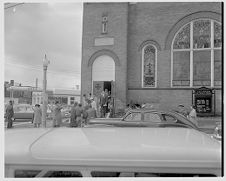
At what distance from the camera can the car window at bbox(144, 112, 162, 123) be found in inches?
315

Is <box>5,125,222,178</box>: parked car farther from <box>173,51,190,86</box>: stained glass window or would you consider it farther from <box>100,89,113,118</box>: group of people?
<box>173,51,190,86</box>: stained glass window

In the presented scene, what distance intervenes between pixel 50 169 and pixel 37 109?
12193 mm

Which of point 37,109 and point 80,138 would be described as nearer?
point 80,138

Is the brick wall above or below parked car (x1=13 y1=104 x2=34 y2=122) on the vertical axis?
above

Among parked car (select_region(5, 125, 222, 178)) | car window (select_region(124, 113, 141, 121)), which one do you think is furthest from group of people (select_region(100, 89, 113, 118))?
parked car (select_region(5, 125, 222, 178))

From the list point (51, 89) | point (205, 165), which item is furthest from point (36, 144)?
point (51, 89)

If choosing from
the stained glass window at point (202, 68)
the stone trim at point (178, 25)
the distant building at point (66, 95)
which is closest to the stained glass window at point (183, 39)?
the stone trim at point (178, 25)

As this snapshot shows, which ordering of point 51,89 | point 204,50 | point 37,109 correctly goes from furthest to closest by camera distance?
point 51,89, point 204,50, point 37,109

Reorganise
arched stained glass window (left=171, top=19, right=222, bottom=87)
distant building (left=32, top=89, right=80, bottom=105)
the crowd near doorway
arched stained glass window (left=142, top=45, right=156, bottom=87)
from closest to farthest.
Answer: arched stained glass window (left=171, top=19, right=222, bottom=87)
arched stained glass window (left=142, top=45, right=156, bottom=87)
the crowd near doorway
distant building (left=32, top=89, right=80, bottom=105)

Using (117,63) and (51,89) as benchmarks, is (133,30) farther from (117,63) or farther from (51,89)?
(51,89)

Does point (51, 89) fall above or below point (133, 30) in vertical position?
below

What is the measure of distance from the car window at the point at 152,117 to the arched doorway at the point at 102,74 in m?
11.6

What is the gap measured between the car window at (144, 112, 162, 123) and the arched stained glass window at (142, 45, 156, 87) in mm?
11316

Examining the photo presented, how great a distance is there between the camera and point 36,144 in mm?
1598
